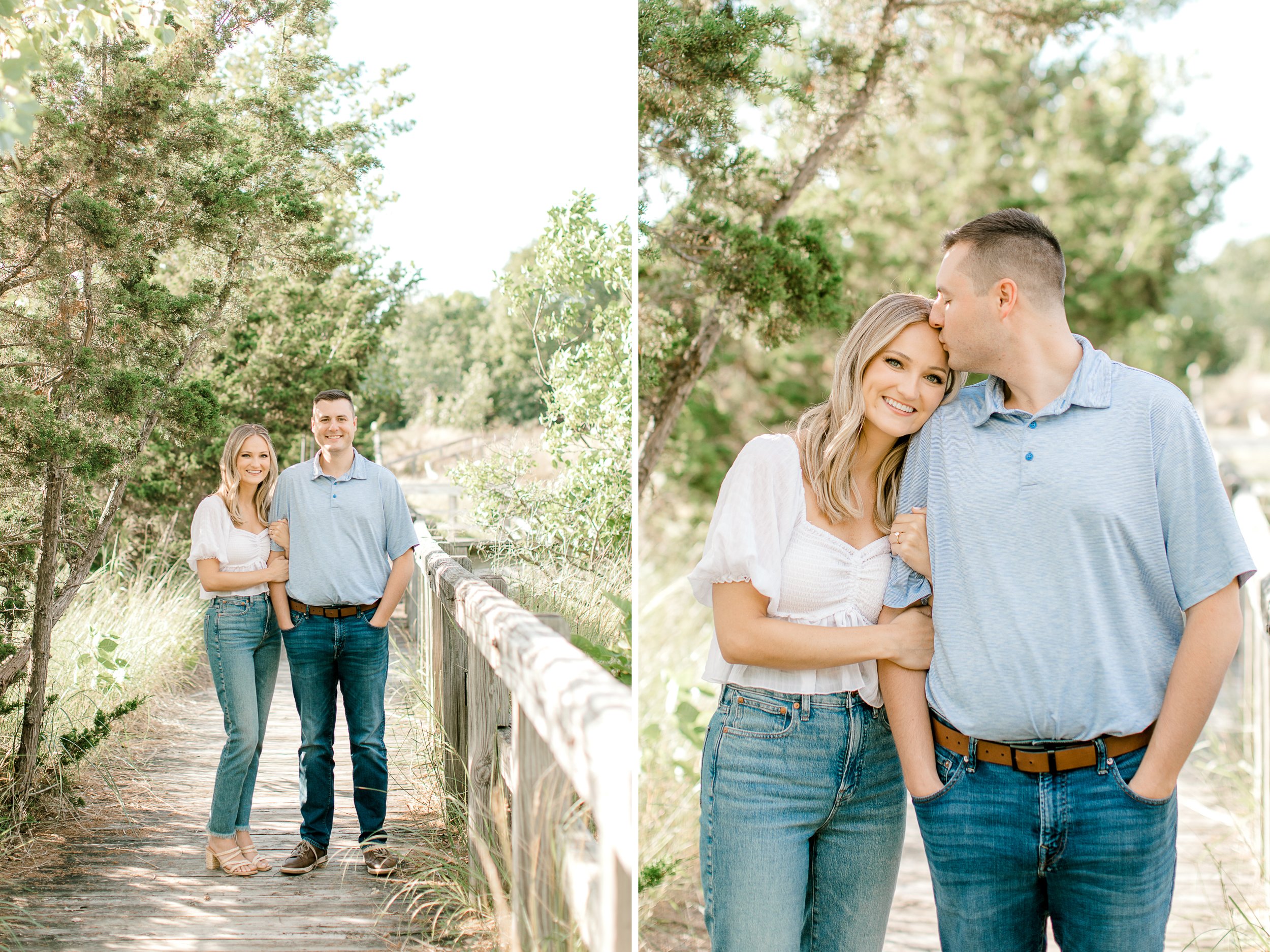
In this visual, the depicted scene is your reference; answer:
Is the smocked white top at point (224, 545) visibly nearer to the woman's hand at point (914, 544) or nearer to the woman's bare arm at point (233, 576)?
the woman's bare arm at point (233, 576)

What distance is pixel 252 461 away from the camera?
2826 millimetres

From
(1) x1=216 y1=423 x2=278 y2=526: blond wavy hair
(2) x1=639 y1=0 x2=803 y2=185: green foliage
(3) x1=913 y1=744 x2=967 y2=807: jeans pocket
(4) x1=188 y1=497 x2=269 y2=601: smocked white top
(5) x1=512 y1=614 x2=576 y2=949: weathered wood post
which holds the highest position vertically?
(2) x1=639 y1=0 x2=803 y2=185: green foliage

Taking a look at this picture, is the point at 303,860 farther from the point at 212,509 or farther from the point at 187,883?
the point at 212,509

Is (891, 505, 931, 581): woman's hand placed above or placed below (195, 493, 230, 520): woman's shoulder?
below

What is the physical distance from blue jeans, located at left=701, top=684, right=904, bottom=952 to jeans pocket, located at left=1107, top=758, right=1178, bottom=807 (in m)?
0.38

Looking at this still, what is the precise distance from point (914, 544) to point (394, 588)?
1.79m

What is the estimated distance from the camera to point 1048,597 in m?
1.64

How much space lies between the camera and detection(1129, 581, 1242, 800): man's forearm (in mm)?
1557

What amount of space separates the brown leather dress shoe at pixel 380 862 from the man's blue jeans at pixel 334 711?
108 millimetres

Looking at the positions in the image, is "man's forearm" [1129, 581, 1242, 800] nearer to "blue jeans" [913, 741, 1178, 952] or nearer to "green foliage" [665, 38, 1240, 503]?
"blue jeans" [913, 741, 1178, 952]

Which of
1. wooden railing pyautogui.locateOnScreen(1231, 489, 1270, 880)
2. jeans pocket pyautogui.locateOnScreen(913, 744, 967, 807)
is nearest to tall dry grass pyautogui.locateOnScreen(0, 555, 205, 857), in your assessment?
jeans pocket pyautogui.locateOnScreen(913, 744, 967, 807)

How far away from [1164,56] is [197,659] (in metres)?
14.0

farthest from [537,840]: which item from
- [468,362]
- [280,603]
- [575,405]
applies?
[468,362]

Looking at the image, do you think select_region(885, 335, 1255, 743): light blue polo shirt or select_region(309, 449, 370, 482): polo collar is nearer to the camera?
select_region(885, 335, 1255, 743): light blue polo shirt
